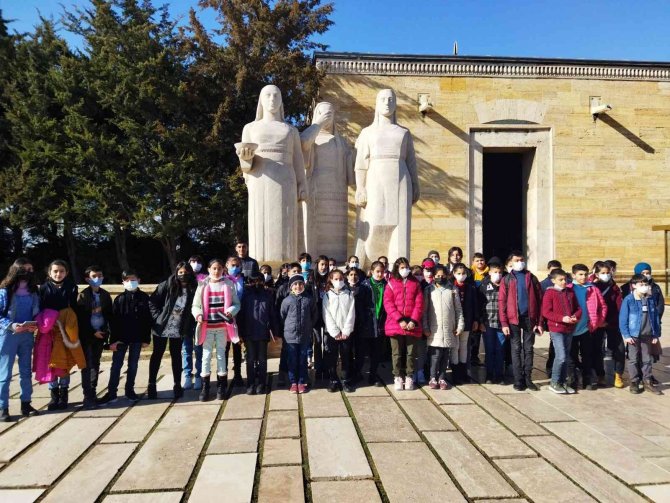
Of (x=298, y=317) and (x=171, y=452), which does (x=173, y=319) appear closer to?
(x=298, y=317)

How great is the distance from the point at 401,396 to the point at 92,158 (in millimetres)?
14469

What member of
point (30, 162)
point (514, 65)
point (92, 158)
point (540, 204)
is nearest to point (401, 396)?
point (540, 204)

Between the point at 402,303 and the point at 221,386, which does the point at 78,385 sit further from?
the point at 402,303

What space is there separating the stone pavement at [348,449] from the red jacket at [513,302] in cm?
84

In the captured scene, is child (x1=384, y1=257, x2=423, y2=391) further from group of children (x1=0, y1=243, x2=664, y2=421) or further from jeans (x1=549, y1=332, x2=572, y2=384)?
jeans (x1=549, y1=332, x2=572, y2=384)

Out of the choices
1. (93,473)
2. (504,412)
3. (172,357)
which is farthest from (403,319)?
(93,473)

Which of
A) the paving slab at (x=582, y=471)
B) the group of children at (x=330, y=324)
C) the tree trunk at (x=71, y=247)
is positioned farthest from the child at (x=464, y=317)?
the tree trunk at (x=71, y=247)

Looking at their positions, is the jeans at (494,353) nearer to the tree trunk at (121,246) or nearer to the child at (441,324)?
the child at (441,324)

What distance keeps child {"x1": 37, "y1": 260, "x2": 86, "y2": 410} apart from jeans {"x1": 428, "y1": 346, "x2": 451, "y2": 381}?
12.8 feet

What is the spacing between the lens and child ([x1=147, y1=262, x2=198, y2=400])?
16.7ft

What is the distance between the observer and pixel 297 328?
16.9 ft

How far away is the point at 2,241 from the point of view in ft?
62.7

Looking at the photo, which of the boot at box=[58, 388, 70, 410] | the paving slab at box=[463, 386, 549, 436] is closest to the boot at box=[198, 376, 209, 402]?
the boot at box=[58, 388, 70, 410]

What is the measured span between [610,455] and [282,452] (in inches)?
101
